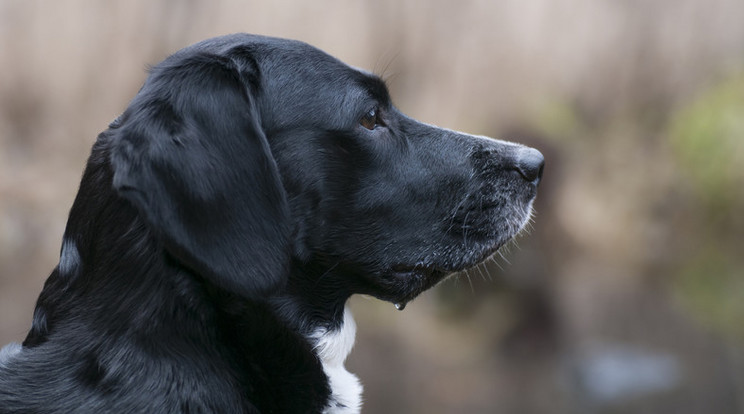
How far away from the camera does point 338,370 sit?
2.00m

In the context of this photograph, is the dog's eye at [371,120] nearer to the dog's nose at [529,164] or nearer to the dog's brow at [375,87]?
the dog's brow at [375,87]

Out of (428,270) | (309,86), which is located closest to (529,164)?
(428,270)

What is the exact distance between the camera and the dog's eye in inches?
79.6

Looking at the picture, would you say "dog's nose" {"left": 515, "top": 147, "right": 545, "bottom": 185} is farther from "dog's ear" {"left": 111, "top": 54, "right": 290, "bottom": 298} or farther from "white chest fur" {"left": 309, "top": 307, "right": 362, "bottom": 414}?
"dog's ear" {"left": 111, "top": 54, "right": 290, "bottom": 298}

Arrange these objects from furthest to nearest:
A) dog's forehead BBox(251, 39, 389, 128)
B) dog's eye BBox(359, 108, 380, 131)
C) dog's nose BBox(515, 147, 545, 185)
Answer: dog's nose BBox(515, 147, 545, 185)
dog's eye BBox(359, 108, 380, 131)
dog's forehead BBox(251, 39, 389, 128)

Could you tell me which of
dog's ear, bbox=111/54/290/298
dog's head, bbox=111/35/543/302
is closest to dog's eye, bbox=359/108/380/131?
dog's head, bbox=111/35/543/302

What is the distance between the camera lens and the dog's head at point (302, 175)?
5.29 ft

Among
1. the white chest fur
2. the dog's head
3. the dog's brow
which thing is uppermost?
the dog's brow

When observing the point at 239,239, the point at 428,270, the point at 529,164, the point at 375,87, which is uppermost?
the point at 375,87

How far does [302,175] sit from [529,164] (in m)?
0.72

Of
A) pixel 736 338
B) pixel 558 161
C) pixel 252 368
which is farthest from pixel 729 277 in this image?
pixel 252 368

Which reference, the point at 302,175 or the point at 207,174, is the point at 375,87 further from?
the point at 207,174

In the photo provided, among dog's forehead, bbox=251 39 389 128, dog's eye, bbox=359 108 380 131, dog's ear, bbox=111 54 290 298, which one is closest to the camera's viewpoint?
dog's ear, bbox=111 54 290 298

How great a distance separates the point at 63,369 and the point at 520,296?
16.4 ft
